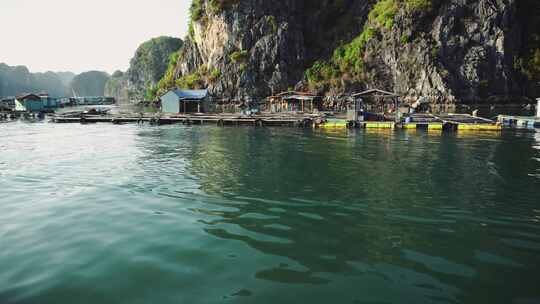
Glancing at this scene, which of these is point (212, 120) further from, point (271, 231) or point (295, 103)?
point (271, 231)

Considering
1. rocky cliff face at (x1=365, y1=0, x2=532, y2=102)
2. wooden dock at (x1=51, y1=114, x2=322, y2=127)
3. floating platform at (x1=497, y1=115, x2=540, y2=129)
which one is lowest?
floating platform at (x1=497, y1=115, x2=540, y2=129)

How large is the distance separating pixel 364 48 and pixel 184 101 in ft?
242

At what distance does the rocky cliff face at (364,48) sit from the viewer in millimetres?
102812

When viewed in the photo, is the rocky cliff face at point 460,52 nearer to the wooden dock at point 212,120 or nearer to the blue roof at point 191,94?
the wooden dock at point 212,120

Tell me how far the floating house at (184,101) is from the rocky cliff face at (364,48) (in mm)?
58211

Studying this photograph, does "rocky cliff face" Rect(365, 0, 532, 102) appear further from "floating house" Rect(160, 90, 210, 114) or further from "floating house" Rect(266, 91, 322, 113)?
"floating house" Rect(160, 90, 210, 114)

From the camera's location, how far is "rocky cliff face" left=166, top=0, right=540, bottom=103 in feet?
337

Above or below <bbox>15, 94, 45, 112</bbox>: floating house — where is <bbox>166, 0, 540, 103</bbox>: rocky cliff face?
above

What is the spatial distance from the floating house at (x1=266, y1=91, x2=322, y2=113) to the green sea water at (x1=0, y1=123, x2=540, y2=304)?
149 feet

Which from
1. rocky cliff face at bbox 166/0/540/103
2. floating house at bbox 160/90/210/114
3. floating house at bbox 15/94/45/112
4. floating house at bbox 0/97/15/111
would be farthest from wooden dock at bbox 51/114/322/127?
rocky cliff face at bbox 166/0/540/103

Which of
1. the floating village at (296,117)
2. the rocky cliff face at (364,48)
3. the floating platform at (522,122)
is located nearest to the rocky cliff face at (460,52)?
the rocky cliff face at (364,48)

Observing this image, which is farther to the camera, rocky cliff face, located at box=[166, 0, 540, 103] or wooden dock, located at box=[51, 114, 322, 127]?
rocky cliff face, located at box=[166, 0, 540, 103]

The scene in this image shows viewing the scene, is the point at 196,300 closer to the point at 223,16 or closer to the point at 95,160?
the point at 95,160

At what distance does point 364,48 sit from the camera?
11931 cm
